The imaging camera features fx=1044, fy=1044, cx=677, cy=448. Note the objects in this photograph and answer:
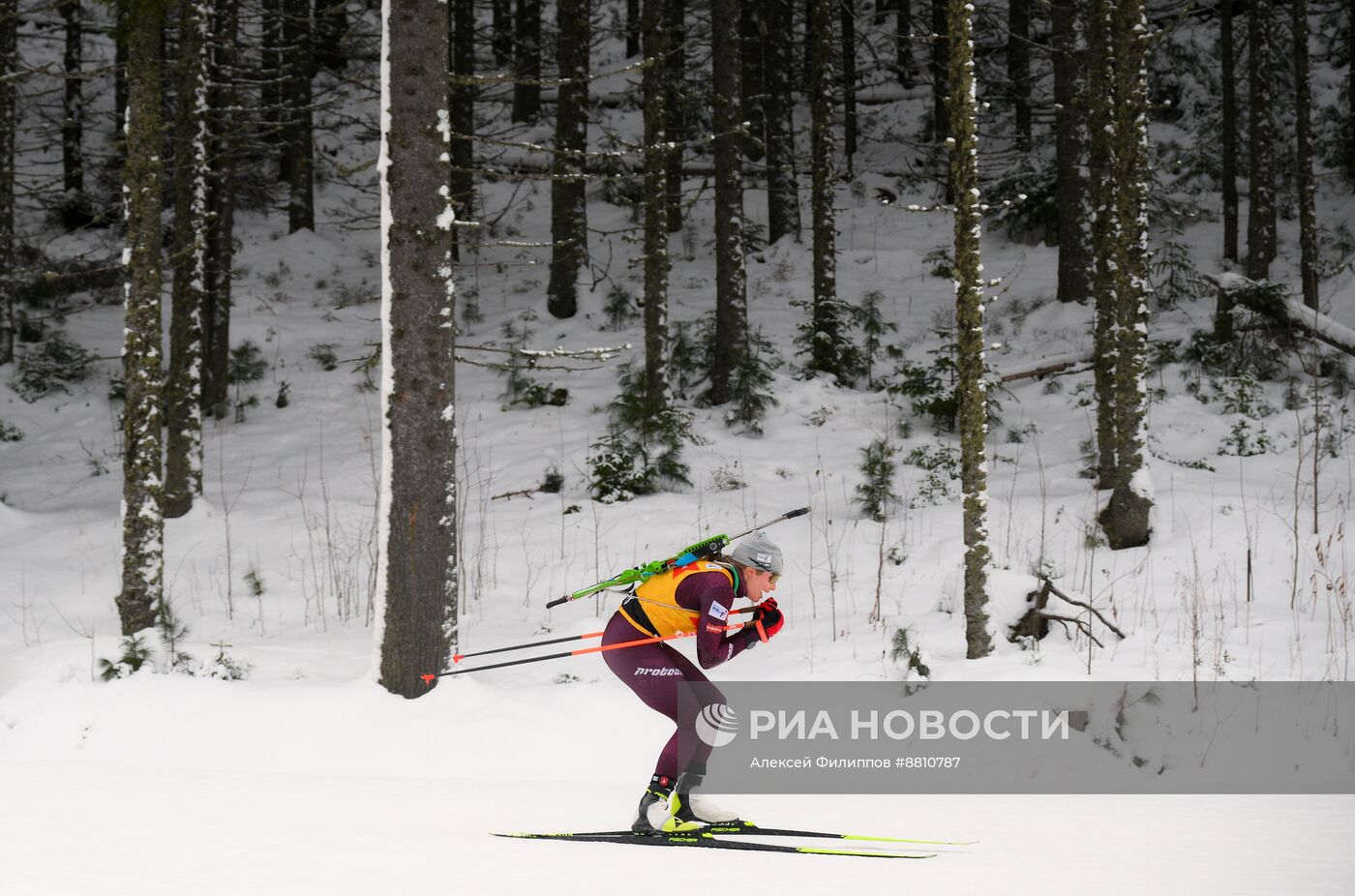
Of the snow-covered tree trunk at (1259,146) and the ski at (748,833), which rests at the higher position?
the snow-covered tree trunk at (1259,146)

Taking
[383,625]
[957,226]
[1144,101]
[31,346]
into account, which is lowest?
[383,625]

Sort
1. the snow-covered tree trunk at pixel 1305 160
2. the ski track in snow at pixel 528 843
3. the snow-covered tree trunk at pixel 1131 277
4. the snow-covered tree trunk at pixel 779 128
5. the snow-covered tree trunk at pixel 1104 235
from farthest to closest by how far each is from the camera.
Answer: the snow-covered tree trunk at pixel 779 128 → the snow-covered tree trunk at pixel 1305 160 → the snow-covered tree trunk at pixel 1104 235 → the snow-covered tree trunk at pixel 1131 277 → the ski track in snow at pixel 528 843

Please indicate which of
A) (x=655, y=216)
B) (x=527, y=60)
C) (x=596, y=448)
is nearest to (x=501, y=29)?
(x=527, y=60)

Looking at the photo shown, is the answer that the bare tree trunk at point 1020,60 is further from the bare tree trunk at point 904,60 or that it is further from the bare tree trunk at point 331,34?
the bare tree trunk at point 331,34

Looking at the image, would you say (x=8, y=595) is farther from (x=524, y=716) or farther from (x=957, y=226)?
(x=957, y=226)

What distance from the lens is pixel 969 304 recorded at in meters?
7.44

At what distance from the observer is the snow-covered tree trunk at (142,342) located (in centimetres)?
827

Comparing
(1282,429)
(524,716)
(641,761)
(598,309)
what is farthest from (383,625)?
(598,309)

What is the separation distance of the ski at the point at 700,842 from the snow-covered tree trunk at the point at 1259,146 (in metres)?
13.8

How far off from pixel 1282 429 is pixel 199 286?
43.5ft

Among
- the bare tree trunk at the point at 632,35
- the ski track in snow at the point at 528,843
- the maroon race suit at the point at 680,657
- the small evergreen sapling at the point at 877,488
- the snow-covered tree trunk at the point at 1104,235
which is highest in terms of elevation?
the bare tree trunk at the point at 632,35

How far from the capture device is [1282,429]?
13.1 m

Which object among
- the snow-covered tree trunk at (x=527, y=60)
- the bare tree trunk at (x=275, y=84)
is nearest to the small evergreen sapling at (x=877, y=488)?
the bare tree trunk at (x=275, y=84)

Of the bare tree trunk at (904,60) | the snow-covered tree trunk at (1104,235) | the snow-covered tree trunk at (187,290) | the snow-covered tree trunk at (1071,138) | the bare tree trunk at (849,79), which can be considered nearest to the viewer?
the snow-covered tree trunk at (1104,235)
